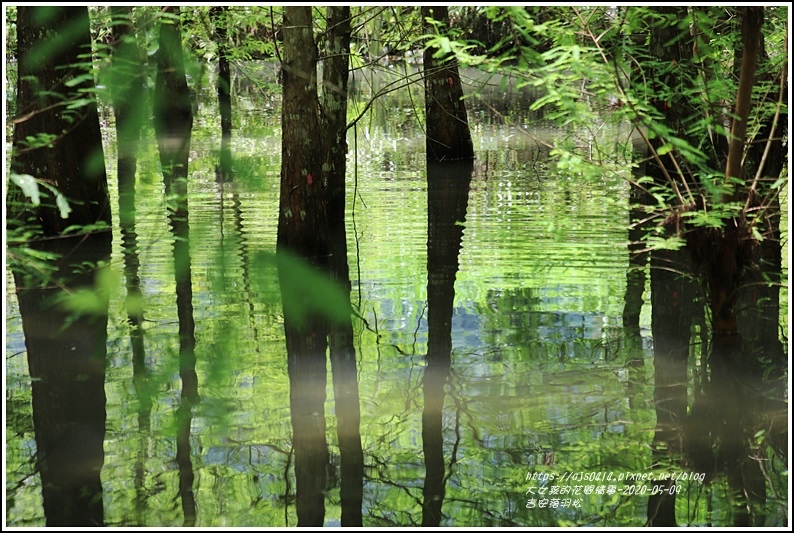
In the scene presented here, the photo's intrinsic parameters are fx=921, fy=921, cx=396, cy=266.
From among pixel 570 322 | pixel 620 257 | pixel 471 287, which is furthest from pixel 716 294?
pixel 620 257

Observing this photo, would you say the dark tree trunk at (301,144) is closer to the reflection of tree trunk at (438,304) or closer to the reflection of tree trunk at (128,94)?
the reflection of tree trunk at (438,304)

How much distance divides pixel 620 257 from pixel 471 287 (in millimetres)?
2064

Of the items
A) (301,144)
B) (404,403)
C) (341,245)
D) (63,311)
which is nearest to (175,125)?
Result: (404,403)

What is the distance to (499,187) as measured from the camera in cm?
1592

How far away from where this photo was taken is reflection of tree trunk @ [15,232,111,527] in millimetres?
4609

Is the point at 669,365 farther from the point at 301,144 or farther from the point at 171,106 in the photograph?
the point at 171,106

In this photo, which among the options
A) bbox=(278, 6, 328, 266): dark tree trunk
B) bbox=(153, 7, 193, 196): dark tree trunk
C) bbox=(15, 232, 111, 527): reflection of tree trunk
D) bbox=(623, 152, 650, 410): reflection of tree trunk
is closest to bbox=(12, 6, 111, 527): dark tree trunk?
bbox=(15, 232, 111, 527): reflection of tree trunk

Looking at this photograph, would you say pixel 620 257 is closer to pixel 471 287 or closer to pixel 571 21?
pixel 471 287

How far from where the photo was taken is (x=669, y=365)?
668 centimetres

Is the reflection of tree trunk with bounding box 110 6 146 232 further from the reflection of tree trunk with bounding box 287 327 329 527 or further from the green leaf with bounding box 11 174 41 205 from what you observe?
the reflection of tree trunk with bounding box 287 327 329 527

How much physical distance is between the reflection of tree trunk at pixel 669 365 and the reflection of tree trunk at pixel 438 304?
1130 mm

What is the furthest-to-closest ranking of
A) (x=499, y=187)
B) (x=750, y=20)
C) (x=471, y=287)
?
(x=499, y=187)
(x=471, y=287)
(x=750, y=20)

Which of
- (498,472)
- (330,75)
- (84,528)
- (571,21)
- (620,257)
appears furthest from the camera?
(330,75)

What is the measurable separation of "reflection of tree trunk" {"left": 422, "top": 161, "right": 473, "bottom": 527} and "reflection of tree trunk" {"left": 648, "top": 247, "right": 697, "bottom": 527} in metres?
1.13
